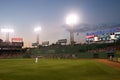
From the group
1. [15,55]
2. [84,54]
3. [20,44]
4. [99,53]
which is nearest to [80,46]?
[84,54]

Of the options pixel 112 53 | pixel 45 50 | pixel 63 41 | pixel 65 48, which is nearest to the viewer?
pixel 112 53

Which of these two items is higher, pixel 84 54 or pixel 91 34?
pixel 91 34

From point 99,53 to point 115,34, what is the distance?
28.9 ft

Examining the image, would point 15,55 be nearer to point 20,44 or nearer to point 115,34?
point 20,44

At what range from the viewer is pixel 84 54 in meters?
67.8

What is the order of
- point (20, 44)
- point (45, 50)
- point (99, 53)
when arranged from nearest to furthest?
point (99, 53) < point (45, 50) < point (20, 44)

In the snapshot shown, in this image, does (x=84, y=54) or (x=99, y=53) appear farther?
(x=84, y=54)

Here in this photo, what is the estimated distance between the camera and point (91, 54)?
65.9m

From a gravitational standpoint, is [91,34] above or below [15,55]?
above

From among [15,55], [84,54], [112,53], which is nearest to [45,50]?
[15,55]

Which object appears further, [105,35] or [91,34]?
[91,34]

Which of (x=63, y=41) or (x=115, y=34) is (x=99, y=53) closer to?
(x=115, y=34)

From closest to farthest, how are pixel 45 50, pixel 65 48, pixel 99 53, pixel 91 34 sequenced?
pixel 99 53, pixel 91 34, pixel 65 48, pixel 45 50

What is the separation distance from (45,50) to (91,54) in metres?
25.4
